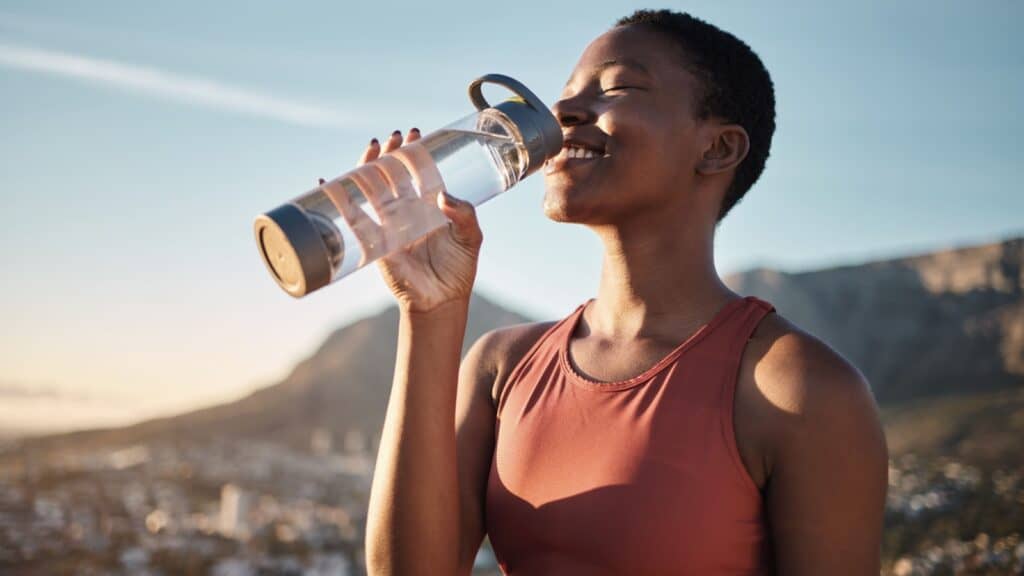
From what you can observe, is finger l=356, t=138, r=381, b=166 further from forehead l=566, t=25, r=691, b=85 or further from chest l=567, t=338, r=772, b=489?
chest l=567, t=338, r=772, b=489

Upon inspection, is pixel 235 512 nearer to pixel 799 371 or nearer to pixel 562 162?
pixel 562 162

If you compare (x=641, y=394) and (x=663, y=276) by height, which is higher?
(x=663, y=276)

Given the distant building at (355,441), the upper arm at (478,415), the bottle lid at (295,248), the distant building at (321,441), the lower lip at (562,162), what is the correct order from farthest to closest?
the distant building at (321,441)
the distant building at (355,441)
the upper arm at (478,415)
the lower lip at (562,162)
the bottle lid at (295,248)

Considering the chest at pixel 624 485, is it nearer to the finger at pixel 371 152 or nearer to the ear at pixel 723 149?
the ear at pixel 723 149

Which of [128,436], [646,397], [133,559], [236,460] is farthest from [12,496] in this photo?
[646,397]

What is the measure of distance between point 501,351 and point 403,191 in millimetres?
517

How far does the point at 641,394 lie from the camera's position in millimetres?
1550

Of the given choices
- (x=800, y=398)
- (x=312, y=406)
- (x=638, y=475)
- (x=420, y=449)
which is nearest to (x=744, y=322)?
(x=800, y=398)

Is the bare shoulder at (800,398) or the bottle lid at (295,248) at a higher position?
the bottle lid at (295,248)

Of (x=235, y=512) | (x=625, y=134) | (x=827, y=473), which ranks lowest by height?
(x=235, y=512)

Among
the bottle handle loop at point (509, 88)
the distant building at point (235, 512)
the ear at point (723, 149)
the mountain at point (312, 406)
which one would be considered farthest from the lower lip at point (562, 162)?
the mountain at point (312, 406)

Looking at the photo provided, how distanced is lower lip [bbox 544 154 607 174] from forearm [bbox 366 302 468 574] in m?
0.29

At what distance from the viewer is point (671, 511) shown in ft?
4.70

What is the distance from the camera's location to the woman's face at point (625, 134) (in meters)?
1.56
